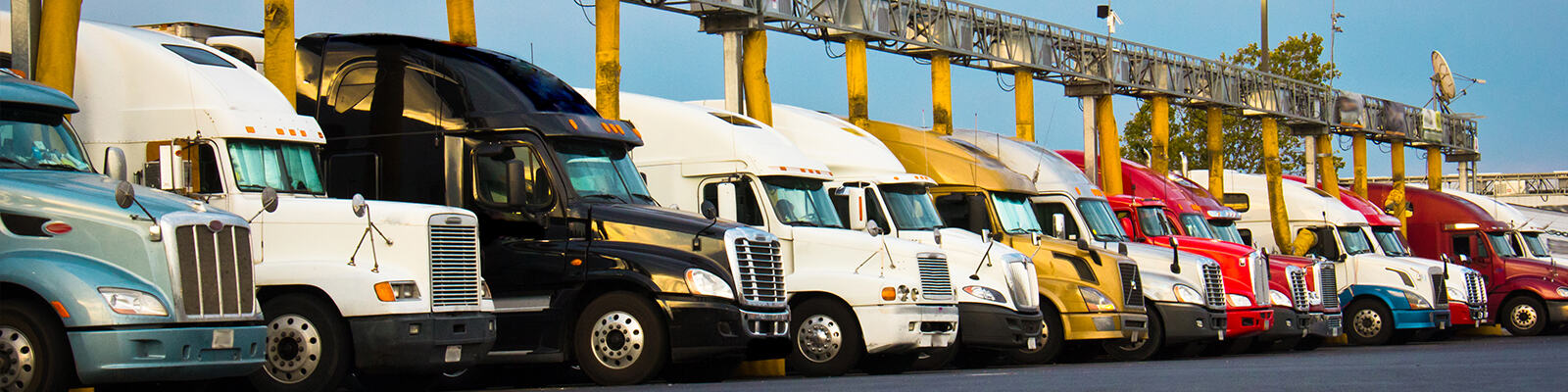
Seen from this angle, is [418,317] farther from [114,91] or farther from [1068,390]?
[1068,390]

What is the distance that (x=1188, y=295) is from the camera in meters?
23.1

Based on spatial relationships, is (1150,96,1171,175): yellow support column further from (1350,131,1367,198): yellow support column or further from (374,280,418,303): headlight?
(374,280,418,303): headlight

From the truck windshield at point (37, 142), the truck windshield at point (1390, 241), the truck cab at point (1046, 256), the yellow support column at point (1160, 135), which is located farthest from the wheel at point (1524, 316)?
the truck windshield at point (37, 142)

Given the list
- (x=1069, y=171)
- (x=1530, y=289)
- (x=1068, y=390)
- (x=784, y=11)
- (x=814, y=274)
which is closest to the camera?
(x=1068, y=390)

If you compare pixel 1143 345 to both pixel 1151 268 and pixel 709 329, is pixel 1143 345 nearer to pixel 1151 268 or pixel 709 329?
pixel 1151 268

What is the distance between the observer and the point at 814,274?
697 inches

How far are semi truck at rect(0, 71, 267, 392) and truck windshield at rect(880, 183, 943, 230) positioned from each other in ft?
31.1

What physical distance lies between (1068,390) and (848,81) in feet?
48.5

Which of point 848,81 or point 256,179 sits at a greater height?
point 848,81

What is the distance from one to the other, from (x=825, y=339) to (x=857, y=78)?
407 inches

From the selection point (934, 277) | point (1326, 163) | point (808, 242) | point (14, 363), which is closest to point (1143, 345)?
point (934, 277)

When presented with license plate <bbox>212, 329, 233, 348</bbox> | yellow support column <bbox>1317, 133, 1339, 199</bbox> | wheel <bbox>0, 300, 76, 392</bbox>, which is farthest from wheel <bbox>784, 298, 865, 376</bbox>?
yellow support column <bbox>1317, 133, 1339, 199</bbox>

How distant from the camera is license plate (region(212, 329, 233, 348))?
11.5 metres

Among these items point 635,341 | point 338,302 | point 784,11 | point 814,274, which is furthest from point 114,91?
point 784,11
